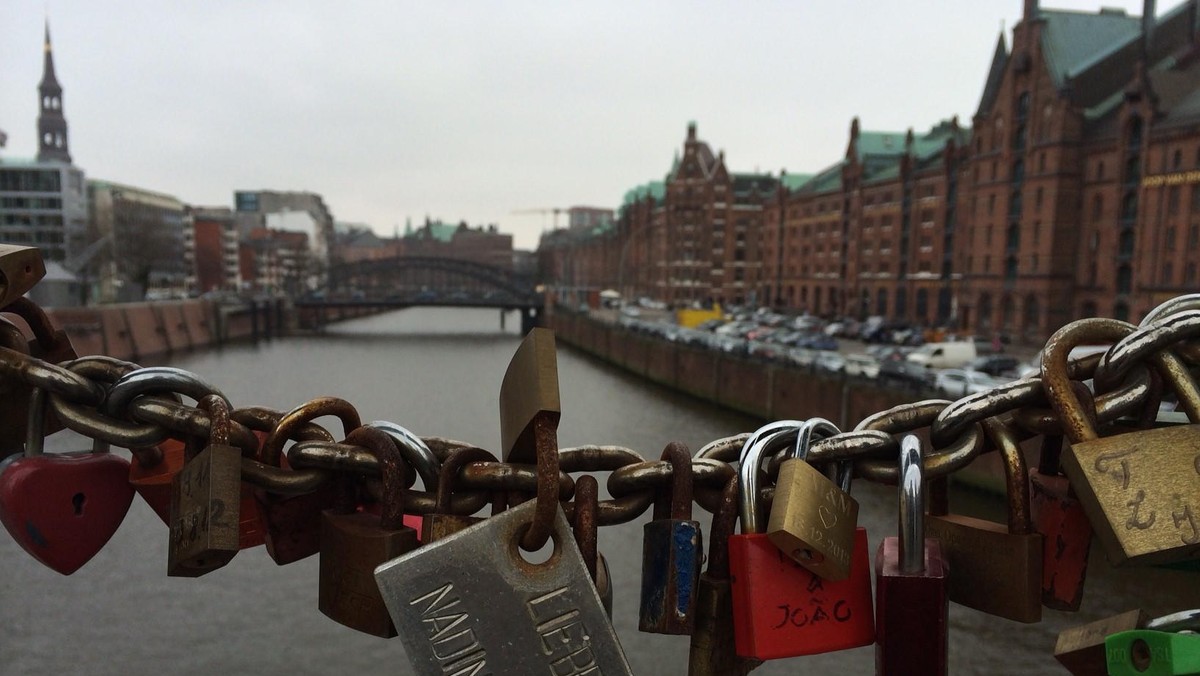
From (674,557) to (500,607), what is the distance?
0.28 metres

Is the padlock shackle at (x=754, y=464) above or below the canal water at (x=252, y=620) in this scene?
above

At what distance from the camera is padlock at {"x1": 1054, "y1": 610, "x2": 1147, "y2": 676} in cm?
120

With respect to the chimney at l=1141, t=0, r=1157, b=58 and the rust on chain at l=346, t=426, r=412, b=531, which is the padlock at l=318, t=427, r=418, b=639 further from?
the chimney at l=1141, t=0, r=1157, b=58

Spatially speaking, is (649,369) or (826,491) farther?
(649,369)

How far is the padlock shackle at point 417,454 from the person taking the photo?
4.03 ft

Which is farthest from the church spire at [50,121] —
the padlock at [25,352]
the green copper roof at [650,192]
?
the padlock at [25,352]

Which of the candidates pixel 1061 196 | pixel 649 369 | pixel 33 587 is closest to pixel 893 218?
pixel 1061 196

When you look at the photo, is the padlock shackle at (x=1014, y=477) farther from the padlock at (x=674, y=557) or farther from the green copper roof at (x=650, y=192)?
the green copper roof at (x=650, y=192)

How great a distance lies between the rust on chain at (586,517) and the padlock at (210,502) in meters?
0.53

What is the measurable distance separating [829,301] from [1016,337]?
70.8 feet

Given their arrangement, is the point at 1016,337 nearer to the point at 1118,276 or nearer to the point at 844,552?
the point at 1118,276

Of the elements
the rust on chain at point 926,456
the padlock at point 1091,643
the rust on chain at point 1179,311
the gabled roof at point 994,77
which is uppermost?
the gabled roof at point 994,77

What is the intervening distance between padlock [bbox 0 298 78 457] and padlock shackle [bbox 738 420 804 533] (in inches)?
44.1

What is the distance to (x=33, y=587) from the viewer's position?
39.0 ft
